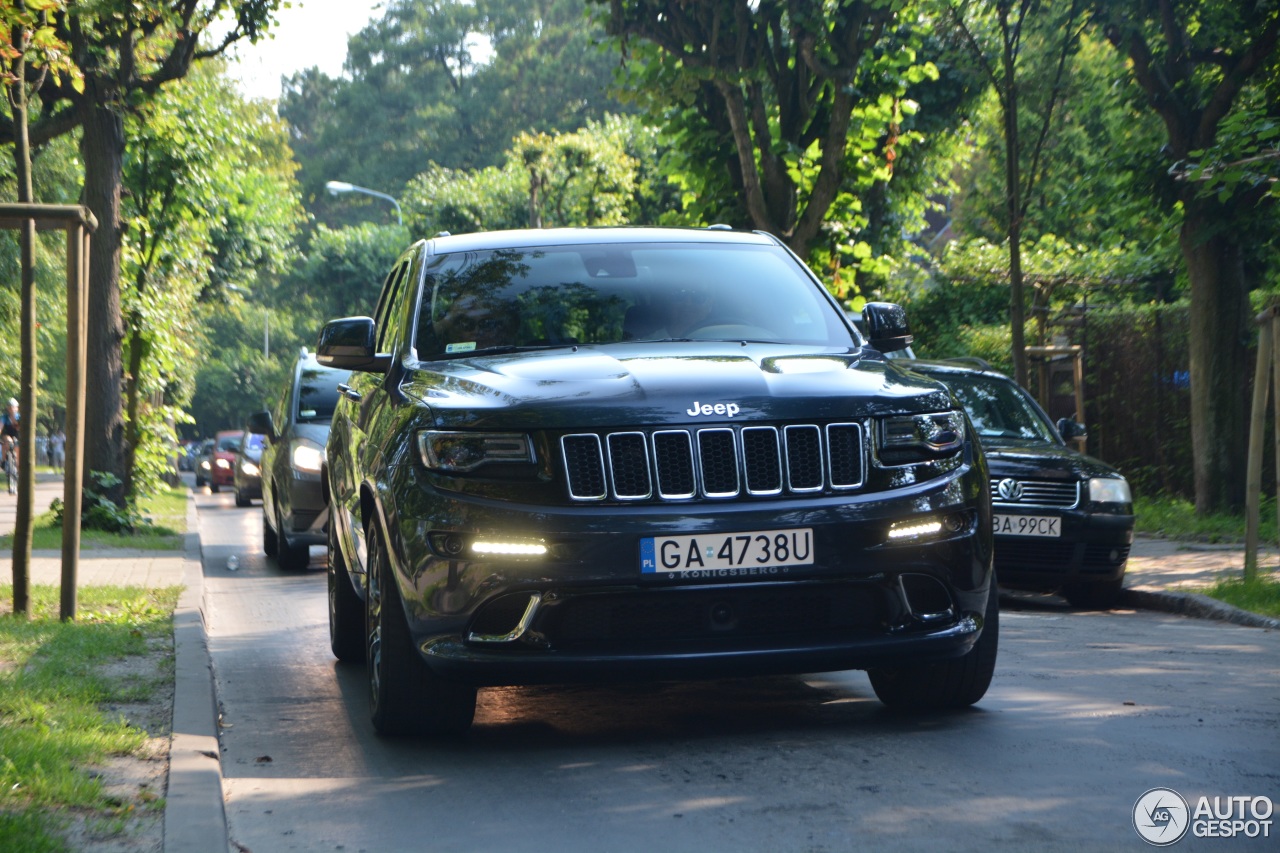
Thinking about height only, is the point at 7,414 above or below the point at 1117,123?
below

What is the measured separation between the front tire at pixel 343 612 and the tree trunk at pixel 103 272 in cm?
957

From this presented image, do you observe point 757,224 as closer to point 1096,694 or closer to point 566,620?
point 1096,694

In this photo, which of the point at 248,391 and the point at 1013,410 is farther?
the point at 248,391

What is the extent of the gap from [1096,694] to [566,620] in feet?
8.23

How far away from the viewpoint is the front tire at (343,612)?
26.3 ft

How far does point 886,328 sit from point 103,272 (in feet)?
40.3

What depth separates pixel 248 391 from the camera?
3228 inches

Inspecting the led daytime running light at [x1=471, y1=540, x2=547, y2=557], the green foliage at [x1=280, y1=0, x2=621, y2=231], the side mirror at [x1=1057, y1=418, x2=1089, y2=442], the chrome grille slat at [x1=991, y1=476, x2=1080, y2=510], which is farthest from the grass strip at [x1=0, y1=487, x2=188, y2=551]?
the green foliage at [x1=280, y1=0, x2=621, y2=231]

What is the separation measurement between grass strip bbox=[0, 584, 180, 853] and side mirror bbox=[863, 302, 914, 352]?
128 inches

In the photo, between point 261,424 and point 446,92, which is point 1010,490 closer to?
point 261,424

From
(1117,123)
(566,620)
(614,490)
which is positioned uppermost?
(1117,123)

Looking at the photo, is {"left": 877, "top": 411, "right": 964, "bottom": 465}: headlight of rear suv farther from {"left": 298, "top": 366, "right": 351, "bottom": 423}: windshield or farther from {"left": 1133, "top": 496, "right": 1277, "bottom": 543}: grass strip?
{"left": 298, "top": 366, "right": 351, "bottom": 423}: windshield

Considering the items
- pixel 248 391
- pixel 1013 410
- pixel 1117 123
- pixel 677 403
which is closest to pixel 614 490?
pixel 677 403

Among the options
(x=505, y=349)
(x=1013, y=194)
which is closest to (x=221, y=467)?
(x=1013, y=194)
